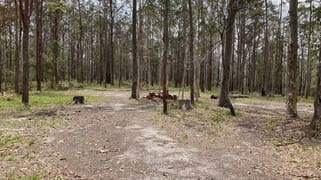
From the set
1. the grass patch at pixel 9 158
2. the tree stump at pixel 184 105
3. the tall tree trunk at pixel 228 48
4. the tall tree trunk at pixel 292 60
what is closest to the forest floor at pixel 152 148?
the grass patch at pixel 9 158

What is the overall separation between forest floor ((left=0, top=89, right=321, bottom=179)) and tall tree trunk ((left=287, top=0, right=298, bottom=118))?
0.86m

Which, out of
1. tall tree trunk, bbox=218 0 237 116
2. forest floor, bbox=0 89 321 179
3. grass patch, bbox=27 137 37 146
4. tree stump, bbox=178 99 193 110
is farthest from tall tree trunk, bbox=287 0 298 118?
grass patch, bbox=27 137 37 146

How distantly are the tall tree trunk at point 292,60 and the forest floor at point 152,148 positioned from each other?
861 millimetres

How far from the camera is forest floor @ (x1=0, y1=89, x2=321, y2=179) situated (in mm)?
5973

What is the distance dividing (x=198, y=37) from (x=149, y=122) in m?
13.7

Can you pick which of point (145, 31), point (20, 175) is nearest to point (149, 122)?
point (20, 175)

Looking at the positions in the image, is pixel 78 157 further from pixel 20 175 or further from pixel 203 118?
pixel 203 118

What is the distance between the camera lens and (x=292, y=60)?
12.4m

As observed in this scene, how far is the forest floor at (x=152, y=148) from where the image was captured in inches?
235

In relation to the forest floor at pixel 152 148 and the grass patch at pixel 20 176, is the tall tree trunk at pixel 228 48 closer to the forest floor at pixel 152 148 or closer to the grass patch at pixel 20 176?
the forest floor at pixel 152 148

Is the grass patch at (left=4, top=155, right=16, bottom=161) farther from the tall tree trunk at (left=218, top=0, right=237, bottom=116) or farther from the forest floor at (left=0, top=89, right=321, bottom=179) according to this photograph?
the tall tree trunk at (left=218, top=0, right=237, bottom=116)

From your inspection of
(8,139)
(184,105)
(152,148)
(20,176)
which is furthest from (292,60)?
(20,176)

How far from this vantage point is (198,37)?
23.9 meters

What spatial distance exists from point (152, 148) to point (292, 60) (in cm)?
726
